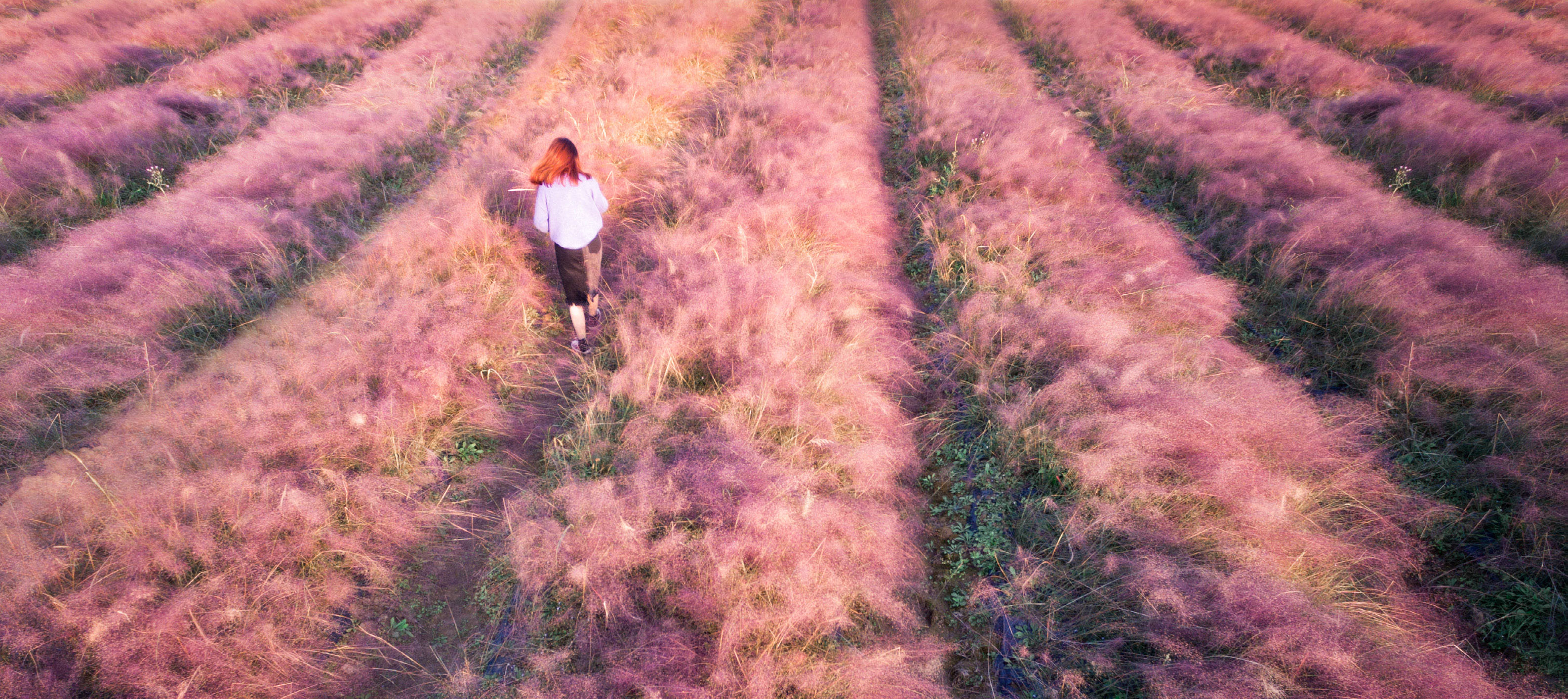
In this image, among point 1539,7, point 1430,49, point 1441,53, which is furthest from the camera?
point 1539,7

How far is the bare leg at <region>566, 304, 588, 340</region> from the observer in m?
4.91

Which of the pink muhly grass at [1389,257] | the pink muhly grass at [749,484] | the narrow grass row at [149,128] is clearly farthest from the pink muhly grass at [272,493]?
the pink muhly grass at [1389,257]

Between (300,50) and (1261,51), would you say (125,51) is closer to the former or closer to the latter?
(300,50)

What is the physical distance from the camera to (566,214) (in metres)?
4.65

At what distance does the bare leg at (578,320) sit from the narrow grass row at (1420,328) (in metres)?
6.29

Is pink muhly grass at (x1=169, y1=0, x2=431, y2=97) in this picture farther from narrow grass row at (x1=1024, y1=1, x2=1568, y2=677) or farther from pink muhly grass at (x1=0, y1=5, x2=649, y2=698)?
narrow grass row at (x1=1024, y1=1, x2=1568, y2=677)

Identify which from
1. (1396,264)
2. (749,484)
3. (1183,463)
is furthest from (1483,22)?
(749,484)

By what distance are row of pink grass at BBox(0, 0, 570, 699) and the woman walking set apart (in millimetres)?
674

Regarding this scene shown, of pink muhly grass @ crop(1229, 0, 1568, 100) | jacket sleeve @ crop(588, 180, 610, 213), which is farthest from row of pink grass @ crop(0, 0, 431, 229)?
pink muhly grass @ crop(1229, 0, 1568, 100)

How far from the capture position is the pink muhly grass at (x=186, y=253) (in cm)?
387

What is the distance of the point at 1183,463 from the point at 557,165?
5383mm

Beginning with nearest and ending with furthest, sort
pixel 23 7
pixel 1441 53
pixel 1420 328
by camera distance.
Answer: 1. pixel 1420 328
2. pixel 1441 53
3. pixel 23 7

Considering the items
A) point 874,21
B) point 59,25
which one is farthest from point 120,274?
point 874,21

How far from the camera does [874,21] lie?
14586 millimetres
